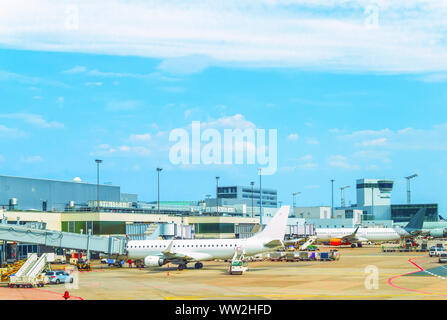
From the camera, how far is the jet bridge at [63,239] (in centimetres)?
5742

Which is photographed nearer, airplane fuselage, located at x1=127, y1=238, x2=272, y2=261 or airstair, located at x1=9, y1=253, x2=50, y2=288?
airstair, located at x1=9, y1=253, x2=50, y2=288

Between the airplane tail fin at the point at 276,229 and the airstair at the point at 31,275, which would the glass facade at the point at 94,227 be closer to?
the airplane tail fin at the point at 276,229

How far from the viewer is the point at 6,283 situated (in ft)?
173

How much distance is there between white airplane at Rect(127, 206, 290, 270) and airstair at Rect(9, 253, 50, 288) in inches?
671

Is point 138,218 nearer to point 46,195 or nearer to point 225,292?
point 46,195

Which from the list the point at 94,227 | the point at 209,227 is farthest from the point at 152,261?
the point at 209,227

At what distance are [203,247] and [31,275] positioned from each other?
2563 cm

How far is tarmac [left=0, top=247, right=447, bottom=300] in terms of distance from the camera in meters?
39.8

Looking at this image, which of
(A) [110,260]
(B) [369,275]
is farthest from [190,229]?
(B) [369,275]
